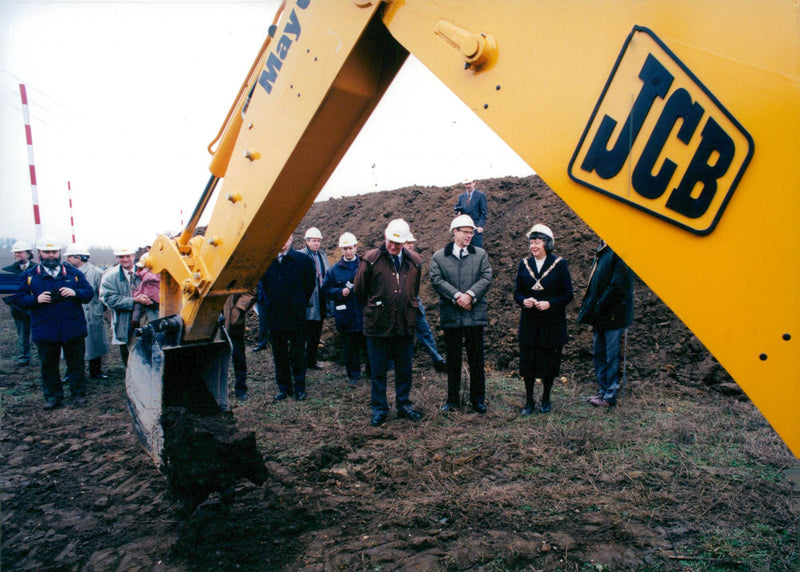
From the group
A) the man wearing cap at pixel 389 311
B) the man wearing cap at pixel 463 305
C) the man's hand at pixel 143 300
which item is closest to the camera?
the man wearing cap at pixel 389 311

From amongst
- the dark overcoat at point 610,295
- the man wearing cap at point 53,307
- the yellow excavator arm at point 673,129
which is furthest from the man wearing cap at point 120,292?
the yellow excavator arm at point 673,129

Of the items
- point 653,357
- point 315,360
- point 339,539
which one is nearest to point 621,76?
point 339,539

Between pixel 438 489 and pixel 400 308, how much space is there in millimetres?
2041

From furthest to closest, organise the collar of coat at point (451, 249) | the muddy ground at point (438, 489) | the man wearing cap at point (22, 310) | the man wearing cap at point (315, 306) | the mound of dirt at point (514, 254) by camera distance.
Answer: the man wearing cap at point (22, 310) < the man wearing cap at point (315, 306) < the mound of dirt at point (514, 254) < the collar of coat at point (451, 249) < the muddy ground at point (438, 489)

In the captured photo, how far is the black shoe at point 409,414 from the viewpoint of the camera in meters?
5.05

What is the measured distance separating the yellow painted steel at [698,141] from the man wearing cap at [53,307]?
6.48 metres

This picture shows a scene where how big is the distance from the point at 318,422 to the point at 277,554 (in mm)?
2318

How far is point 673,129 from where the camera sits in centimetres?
118

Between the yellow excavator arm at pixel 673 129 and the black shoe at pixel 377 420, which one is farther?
the black shoe at pixel 377 420

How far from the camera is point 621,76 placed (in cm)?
125

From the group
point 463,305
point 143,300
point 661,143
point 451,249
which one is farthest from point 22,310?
point 661,143

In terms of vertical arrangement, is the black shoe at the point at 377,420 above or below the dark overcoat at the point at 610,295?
below

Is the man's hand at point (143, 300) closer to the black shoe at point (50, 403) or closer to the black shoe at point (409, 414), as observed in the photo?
the black shoe at point (50, 403)

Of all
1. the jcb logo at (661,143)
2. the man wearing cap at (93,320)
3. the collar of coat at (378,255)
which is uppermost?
the jcb logo at (661,143)
